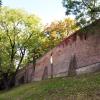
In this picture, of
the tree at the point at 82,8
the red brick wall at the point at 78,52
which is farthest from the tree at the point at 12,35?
the tree at the point at 82,8

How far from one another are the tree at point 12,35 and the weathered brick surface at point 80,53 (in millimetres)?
6023

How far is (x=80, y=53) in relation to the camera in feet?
80.9

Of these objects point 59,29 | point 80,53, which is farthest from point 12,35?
point 80,53

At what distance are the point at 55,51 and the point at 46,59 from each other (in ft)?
9.81

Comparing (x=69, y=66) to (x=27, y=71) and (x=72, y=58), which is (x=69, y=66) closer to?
(x=72, y=58)

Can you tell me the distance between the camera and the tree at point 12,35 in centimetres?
3709

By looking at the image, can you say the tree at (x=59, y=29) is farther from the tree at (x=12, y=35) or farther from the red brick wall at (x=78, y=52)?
the red brick wall at (x=78, y=52)

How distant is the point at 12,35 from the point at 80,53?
14.7 meters

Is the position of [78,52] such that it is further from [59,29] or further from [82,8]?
[59,29]

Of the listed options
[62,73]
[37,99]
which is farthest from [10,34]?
[37,99]

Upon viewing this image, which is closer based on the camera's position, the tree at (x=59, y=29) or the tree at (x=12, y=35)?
the tree at (x=12, y=35)

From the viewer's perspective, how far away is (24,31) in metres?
38.0

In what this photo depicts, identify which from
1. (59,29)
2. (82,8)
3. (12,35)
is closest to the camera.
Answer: (82,8)

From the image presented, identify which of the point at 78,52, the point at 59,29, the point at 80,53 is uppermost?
the point at 59,29
